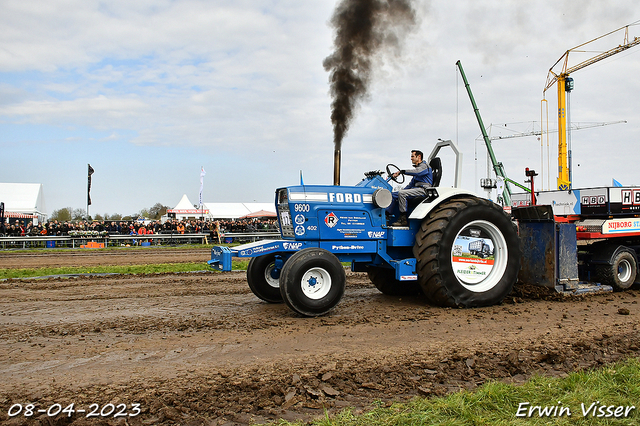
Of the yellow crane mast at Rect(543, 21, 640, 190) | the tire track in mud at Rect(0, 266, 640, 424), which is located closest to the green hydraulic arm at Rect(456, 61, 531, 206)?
the yellow crane mast at Rect(543, 21, 640, 190)

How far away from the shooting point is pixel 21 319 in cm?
645

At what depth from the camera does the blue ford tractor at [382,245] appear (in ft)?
20.7

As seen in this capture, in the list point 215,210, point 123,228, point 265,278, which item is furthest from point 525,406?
point 215,210

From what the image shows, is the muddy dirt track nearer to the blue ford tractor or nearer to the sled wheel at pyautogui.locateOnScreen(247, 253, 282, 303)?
the sled wheel at pyautogui.locateOnScreen(247, 253, 282, 303)

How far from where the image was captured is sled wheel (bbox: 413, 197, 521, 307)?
22.0 ft

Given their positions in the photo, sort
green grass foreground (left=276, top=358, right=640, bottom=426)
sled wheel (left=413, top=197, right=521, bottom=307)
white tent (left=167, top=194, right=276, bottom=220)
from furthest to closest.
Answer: white tent (left=167, top=194, right=276, bottom=220), sled wheel (left=413, top=197, right=521, bottom=307), green grass foreground (left=276, top=358, right=640, bottom=426)

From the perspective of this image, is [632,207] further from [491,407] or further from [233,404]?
[233,404]

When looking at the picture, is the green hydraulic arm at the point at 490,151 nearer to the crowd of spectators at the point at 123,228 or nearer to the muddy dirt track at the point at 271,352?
the crowd of spectators at the point at 123,228

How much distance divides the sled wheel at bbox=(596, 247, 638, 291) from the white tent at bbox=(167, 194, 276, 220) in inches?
1645

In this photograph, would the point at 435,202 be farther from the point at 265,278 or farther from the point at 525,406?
the point at 525,406

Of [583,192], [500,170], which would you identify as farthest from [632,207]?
[500,170]

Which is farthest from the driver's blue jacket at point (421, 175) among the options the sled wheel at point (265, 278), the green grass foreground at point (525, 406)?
the green grass foreground at point (525, 406)

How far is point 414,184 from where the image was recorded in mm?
7449

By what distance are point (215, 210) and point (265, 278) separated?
1726 inches
